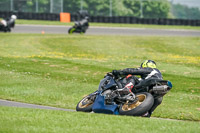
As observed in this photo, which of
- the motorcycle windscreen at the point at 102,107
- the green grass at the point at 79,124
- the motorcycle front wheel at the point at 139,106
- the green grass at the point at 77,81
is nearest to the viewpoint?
the green grass at the point at 79,124

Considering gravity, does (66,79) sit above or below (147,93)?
below

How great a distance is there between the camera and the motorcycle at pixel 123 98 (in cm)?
795

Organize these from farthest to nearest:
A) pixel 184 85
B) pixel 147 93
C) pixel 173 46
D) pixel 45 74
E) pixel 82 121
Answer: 1. pixel 173 46
2. pixel 45 74
3. pixel 184 85
4. pixel 147 93
5. pixel 82 121

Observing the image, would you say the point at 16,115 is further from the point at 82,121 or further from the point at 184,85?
the point at 184,85

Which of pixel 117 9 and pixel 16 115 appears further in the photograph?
pixel 117 9

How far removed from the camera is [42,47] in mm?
24031

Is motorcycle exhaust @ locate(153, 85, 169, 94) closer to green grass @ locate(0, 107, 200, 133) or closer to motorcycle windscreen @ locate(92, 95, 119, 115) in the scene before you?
green grass @ locate(0, 107, 200, 133)

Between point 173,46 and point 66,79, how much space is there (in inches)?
577

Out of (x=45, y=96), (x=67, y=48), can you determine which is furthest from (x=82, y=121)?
(x=67, y=48)

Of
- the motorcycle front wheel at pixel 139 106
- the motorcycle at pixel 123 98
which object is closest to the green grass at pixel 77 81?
the motorcycle front wheel at pixel 139 106

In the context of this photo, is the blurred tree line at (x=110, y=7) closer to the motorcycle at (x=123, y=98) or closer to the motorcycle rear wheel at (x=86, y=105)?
the motorcycle rear wheel at (x=86, y=105)

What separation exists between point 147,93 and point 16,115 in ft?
8.47

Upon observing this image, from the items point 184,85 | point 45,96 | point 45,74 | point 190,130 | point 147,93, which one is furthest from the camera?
point 45,74

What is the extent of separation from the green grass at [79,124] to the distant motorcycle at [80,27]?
80.4 feet
